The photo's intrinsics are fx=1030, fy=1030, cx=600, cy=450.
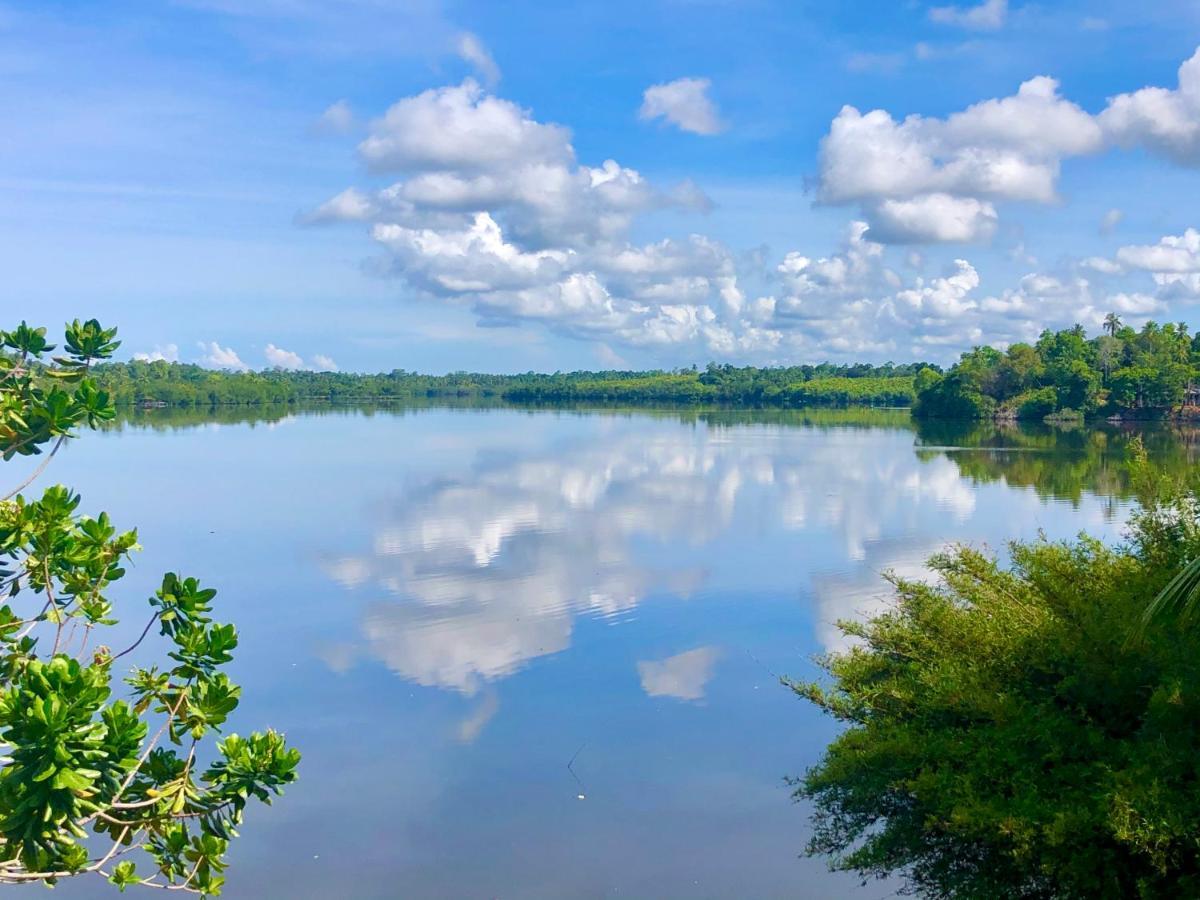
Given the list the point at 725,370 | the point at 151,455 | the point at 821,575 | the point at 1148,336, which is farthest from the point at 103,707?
the point at 725,370

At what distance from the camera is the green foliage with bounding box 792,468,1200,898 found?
658cm

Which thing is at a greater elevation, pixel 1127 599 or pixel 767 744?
pixel 1127 599

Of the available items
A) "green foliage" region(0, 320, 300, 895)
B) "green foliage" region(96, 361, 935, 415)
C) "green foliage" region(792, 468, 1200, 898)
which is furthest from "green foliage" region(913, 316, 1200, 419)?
"green foliage" region(0, 320, 300, 895)

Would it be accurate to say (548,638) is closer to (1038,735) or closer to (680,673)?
(680,673)

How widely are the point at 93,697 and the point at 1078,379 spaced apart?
8629cm

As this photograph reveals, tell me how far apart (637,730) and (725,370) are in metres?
138

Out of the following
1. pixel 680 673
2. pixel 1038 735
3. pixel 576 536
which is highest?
pixel 1038 735

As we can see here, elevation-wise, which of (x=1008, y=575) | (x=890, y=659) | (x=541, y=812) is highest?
(x=1008, y=575)

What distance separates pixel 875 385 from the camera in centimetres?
12606

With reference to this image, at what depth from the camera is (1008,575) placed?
31.9 ft

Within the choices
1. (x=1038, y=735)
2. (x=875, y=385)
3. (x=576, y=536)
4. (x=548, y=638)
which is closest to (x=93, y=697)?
(x=1038, y=735)

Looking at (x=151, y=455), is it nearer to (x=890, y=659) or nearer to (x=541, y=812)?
(x=541, y=812)

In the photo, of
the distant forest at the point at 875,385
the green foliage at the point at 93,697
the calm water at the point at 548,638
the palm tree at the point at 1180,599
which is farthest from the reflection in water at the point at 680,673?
the distant forest at the point at 875,385

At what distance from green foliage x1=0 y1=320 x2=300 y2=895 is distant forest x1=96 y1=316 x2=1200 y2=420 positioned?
51.2 metres
